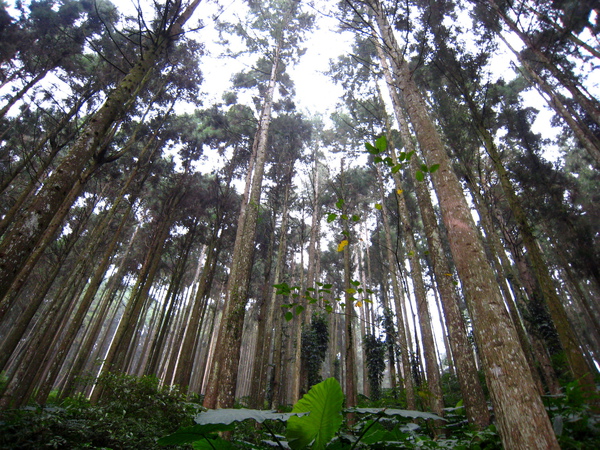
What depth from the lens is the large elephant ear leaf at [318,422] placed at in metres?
1.37

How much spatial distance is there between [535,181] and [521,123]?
117 inches

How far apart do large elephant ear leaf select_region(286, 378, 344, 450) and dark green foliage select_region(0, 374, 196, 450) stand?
3121mm

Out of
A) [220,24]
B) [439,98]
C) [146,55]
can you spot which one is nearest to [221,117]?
[220,24]

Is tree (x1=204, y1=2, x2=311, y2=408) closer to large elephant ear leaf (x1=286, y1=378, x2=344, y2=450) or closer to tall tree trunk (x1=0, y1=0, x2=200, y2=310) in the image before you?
tall tree trunk (x1=0, y1=0, x2=200, y2=310)

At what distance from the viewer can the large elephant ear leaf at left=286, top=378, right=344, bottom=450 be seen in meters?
1.37

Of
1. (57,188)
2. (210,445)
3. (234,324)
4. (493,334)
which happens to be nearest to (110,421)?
(234,324)

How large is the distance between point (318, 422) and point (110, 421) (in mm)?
4459

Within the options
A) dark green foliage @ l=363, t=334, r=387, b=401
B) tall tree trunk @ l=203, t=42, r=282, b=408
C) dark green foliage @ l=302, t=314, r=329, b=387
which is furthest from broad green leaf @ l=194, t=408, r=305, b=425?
dark green foliage @ l=363, t=334, r=387, b=401

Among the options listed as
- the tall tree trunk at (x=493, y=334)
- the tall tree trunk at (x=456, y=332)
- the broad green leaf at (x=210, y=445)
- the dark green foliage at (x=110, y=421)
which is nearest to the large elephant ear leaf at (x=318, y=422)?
the broad green leaf at (x=210, y=445)

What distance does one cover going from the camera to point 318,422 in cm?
138

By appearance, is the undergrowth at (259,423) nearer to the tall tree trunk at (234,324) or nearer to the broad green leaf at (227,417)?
the broad green leaf at (227,417)

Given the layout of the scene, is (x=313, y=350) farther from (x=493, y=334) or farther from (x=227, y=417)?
(x=227, y=417)

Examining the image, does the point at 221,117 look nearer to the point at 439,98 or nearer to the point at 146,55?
the point at 146,55

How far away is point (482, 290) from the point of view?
2.50 metres
